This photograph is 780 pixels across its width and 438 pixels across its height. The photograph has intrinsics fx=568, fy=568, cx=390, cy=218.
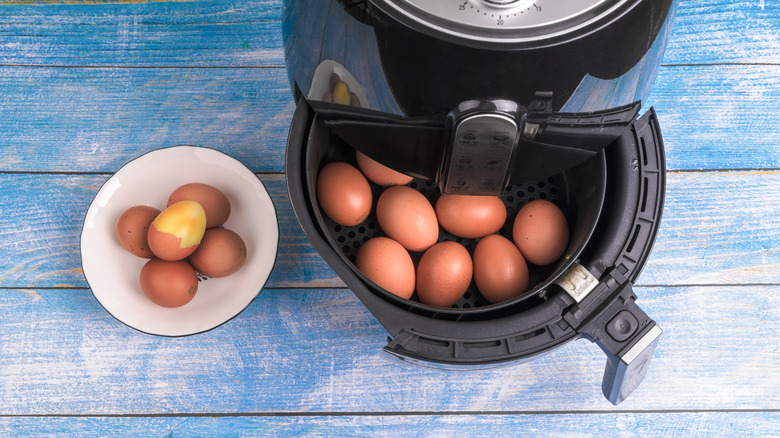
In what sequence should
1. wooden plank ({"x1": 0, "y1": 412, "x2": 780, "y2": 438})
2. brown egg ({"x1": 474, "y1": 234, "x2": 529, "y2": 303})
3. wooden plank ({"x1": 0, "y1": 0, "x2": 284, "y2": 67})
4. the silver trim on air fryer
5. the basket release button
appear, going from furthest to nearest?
wooden plank ({"x1": 0, "y1": 0, "x2": 284, "y2": 67})
wooden plank ({"x1": 0, "y1": 412, "x2": 780, "y2": 438})
brown egg ({"x1": 474, "y1": 234, "x2": 529, "y2": 303})
the basket release button
the silver trim on air fryer

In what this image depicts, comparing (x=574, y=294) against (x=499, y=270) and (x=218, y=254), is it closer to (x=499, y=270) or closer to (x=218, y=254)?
(x=499, y=270)

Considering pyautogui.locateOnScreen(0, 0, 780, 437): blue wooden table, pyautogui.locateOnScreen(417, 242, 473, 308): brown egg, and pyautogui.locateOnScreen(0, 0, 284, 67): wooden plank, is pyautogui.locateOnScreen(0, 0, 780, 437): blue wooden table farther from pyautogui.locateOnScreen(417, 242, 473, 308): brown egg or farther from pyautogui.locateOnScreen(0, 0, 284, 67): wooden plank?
pyautogui.locateOnScreen(417, 242, 473, 308): brown egg

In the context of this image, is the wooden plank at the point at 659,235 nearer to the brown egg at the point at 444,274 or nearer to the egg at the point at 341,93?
the brown egg at the point at 444,274

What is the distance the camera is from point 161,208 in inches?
29.4

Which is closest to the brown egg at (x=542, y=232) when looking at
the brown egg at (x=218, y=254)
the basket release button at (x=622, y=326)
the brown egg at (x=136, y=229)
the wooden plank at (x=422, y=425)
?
the basket release button at (x=622, y=326)

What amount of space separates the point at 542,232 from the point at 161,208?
19.1 inches

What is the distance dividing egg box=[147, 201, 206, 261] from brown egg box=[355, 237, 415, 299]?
20cm

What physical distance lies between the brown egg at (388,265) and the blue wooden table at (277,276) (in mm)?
142

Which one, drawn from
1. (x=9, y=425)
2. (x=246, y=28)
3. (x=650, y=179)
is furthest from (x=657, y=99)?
(x=9, y=425)

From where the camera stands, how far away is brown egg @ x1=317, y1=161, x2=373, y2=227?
24.8 inches

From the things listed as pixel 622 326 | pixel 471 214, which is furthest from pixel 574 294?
pixel 471 214

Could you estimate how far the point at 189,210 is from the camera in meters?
0.66

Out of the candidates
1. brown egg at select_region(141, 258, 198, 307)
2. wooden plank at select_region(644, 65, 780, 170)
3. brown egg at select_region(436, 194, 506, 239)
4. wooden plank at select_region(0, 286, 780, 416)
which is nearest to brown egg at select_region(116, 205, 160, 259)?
brown egg at select_region(141, 258, 198, 307)

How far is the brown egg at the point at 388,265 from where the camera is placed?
24.1 inches
